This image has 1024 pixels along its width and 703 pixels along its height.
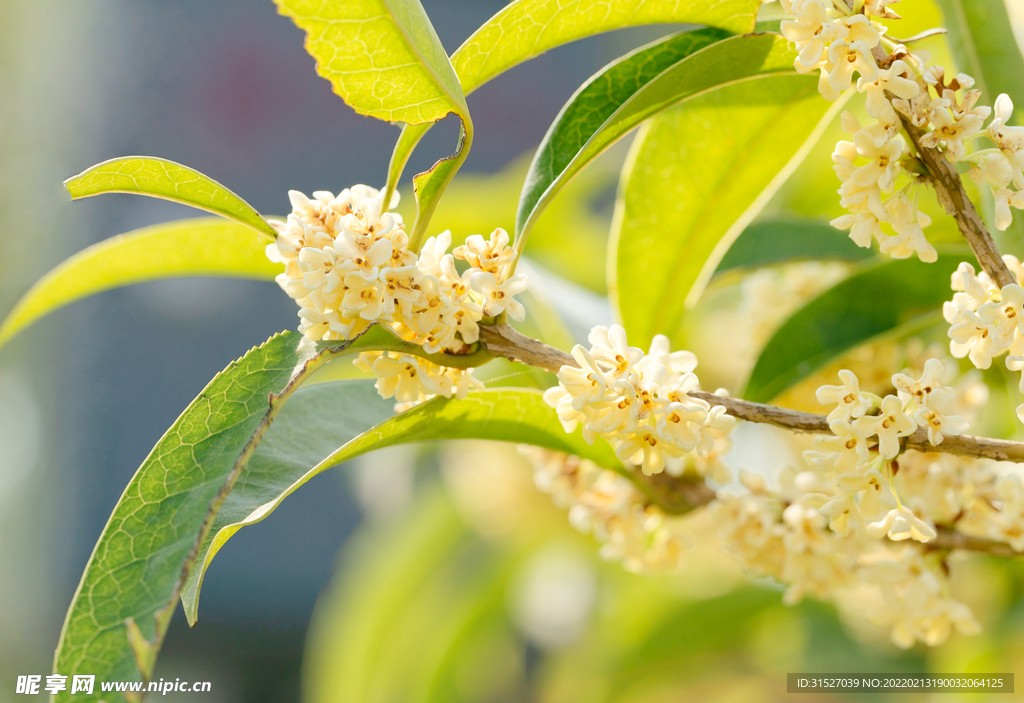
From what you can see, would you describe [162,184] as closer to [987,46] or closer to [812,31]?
[812,31]

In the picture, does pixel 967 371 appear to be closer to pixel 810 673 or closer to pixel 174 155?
pixel 810 673

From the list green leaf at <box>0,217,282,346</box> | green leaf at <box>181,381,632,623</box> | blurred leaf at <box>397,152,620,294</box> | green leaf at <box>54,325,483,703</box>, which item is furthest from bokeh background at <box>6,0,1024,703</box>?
green leaf at <box>54,325,483,703</box>

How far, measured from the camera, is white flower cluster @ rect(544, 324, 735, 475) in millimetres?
478

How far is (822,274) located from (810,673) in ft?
2.59

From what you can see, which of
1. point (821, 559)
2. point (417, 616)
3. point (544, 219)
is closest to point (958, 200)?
point (821, 559)

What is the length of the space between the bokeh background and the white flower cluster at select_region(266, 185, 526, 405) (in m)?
0.41

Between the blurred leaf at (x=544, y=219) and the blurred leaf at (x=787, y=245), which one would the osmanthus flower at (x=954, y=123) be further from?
the blurred leaf at (x=544, y=219)

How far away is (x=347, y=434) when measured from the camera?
0.64 meters

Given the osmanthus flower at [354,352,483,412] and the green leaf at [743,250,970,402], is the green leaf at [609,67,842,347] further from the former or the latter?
the osmanthus flower at [354,352,483,412]

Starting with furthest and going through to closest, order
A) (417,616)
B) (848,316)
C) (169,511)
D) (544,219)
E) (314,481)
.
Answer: (314,481) → (417,616) → (544,219) → (848,316) → (169,511)

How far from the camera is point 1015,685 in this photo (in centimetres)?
114

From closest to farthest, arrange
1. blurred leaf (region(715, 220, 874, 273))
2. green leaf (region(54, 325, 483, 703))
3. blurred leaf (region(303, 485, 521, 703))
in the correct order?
1. green leaf (region(54, 325, 483, 703))
2. blurred leaf (region(715, 220, 874, 273))
3. blurred leaf (region(303, 485, 521, 703))

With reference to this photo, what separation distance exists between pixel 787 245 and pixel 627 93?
1.08 ft

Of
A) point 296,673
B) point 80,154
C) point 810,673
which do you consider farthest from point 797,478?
point 296,673
